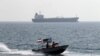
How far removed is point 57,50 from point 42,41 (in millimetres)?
1950

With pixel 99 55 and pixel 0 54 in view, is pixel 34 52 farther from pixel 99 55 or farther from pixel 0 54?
pixel 99 55

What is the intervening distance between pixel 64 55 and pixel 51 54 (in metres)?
1.64

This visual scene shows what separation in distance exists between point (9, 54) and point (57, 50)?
17.7 feet

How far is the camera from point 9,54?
42.8m

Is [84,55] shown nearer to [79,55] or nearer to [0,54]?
[79,55]

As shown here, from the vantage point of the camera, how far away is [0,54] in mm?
42531

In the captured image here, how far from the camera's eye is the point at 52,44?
4241 cm

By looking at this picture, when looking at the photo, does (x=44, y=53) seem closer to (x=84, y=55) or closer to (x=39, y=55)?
(x=39, y=55)

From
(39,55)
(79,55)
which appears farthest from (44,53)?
(79,55)

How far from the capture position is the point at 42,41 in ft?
140

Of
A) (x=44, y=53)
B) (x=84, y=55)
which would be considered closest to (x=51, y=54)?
(x=44, y=53)

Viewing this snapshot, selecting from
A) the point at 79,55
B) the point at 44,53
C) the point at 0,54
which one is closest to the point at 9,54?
the point at 0,54

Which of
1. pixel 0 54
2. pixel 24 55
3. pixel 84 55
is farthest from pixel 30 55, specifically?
pixel 84 55

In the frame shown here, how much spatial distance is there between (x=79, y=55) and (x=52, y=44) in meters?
3.21
